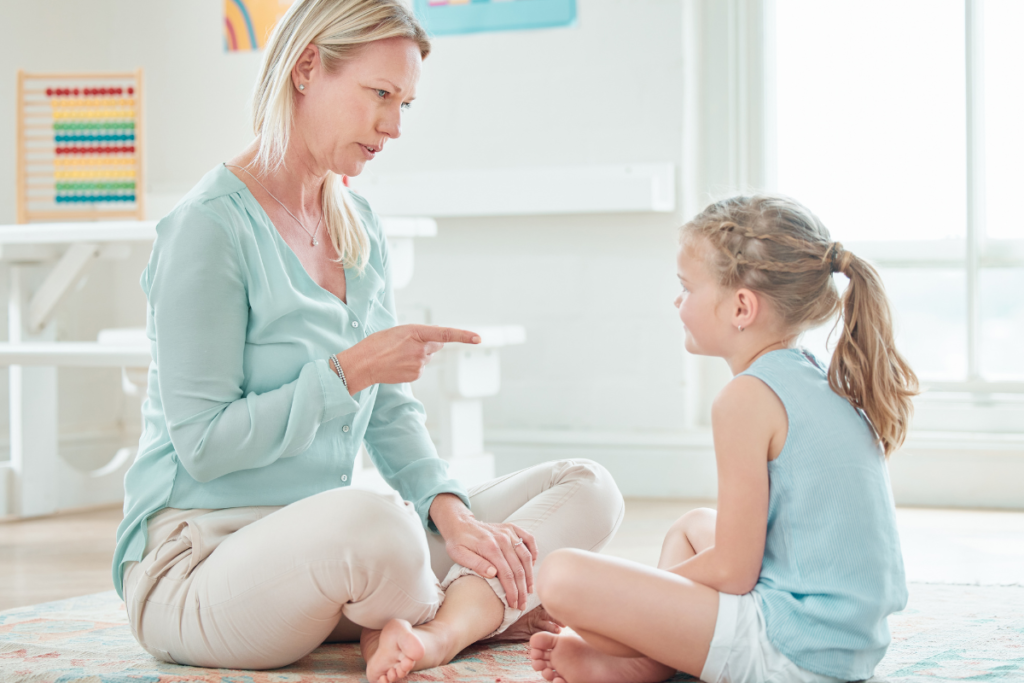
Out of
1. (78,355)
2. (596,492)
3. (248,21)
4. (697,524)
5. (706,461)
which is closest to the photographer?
(697,524)

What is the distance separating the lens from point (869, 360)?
112 centimetres

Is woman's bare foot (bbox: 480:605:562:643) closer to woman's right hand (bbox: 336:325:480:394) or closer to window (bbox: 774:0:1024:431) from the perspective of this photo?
woman's right hand (bbox: 336:325:480:394)

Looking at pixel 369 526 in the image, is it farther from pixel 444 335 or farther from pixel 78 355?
pixel 78 355

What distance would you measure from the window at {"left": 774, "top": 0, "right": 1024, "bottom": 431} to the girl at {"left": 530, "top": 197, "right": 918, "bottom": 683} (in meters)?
1.67

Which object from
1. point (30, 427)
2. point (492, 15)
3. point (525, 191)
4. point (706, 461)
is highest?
point (492, 15)

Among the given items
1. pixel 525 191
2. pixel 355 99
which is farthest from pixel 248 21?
pixel 355 99

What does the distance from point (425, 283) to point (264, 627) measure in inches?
75.8

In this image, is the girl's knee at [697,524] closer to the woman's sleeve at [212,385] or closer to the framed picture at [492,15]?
the woman's sleeve at [212,385]

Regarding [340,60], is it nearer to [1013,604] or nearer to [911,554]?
[1013,604]

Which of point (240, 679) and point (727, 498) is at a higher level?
point (727, 498)

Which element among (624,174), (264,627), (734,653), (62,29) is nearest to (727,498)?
(734,653)

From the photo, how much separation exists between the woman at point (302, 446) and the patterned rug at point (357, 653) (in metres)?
0.04

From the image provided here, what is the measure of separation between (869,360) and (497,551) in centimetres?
48

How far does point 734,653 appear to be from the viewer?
3.56ft
